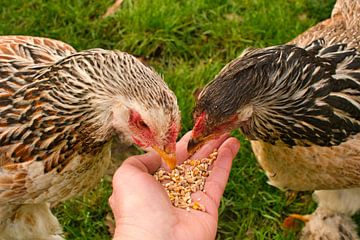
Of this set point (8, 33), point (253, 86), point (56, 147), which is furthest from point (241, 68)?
point (8, 33)

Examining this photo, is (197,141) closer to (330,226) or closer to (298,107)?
(298,107)

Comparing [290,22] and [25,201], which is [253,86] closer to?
[25,201]

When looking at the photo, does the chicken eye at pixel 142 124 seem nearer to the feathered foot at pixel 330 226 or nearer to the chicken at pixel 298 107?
the chicken at pixel 298 107

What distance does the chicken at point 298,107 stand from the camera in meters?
2.52

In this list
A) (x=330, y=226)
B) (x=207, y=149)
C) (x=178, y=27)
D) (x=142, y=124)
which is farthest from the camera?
(x=178, y=27)

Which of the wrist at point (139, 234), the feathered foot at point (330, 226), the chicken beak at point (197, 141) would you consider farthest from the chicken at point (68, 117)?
the feathered foot at point (330, 226)

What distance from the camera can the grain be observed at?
2850 millimetres

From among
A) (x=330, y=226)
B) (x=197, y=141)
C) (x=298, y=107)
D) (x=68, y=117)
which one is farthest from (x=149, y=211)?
(x=330, y=226)

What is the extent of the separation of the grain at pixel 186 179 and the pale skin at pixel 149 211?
48 mm

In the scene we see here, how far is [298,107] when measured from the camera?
264 cm

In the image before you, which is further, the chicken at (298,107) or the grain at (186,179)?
the grain at (186,179)

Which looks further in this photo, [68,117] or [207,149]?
[207,149]

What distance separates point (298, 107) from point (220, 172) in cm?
56

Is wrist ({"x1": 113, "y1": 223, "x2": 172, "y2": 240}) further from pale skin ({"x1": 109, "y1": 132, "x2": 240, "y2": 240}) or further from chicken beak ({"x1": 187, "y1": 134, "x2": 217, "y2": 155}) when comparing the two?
chicken beak ({"x1": 187, "y1": 134, "x2": 217, "y2": 155})
